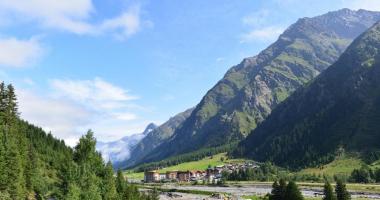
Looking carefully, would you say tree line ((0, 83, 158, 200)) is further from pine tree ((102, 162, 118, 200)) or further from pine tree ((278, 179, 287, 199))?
pine tree ((278, 179, 287, 199))

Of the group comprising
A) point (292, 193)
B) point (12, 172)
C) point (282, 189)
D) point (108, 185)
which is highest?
point (12, 172)

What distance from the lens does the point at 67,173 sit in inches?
2131

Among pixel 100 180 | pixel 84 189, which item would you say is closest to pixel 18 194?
pixel 100 180

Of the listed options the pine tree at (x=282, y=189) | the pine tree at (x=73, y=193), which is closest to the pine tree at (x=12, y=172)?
the pine tree at (x=73, y=193)

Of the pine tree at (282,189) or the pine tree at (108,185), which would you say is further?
the pine tree at (282,189)

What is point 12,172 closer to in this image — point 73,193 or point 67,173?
point 67,173

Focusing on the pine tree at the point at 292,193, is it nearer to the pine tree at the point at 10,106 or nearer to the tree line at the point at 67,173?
the tree line at the point at 67,173

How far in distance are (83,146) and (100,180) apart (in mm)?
6917

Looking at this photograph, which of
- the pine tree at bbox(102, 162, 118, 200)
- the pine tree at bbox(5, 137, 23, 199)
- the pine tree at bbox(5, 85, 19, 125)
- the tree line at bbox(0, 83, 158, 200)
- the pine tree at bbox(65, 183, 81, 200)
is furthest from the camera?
the pine tree at bbox(5, 85, 19, 125)

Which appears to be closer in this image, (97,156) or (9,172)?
(97,156)

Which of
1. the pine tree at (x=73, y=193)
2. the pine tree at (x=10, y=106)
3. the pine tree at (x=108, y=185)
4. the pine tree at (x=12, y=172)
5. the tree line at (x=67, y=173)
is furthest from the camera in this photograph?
the pine tree at (x=10, y=106)

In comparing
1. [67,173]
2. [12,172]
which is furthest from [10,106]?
[67,173]

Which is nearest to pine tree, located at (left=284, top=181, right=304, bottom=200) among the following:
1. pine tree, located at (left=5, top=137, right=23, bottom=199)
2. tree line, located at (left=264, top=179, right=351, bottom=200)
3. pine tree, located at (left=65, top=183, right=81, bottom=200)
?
tree line, located at (left=264, top=179, right=351, bottom=200)

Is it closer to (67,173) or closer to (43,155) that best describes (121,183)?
(67,173)
